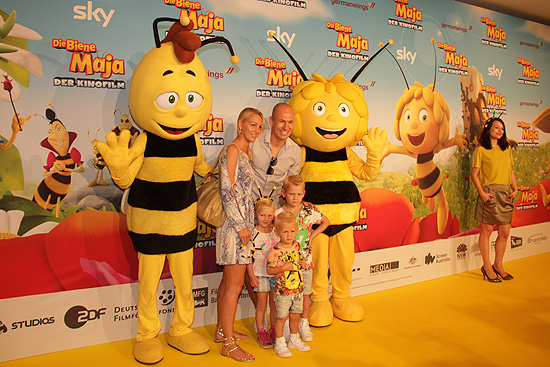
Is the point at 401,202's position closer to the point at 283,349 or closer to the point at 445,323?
the point at 445,323

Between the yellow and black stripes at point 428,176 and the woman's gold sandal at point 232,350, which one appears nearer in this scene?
the woman's gold sandal at point 232,350

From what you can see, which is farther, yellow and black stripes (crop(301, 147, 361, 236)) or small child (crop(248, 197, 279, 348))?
yellow and black stripes (crop(301, 147, 361, 236))

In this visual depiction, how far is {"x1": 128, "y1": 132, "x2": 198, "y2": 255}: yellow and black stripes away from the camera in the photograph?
2.97 meters

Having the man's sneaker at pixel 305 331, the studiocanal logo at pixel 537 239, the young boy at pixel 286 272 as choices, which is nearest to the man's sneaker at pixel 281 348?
the young boy at pixel 286 272

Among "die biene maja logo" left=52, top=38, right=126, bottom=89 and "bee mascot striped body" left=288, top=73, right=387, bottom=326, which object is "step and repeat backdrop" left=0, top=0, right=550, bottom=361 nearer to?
"die biene maja logo" left=52, top=38, right=126, bottom=89

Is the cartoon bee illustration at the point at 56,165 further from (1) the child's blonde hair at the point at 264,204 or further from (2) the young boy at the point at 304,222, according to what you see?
(2) the young boy at the point at 304,222

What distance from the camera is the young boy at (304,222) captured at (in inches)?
125

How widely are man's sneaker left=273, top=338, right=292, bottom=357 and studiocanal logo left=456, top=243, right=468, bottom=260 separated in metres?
2.94

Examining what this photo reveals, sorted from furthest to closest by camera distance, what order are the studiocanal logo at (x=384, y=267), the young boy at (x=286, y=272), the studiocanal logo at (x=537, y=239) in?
1. the studiocanal logo at (x=537, y=239)
2. the studiocanal logo at (x=384, y=267)
3. the young boy at (x=286, y=272)

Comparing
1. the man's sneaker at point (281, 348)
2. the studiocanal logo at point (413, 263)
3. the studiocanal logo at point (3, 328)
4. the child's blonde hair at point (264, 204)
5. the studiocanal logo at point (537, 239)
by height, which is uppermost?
the child's blonde hair at point (264, 204)

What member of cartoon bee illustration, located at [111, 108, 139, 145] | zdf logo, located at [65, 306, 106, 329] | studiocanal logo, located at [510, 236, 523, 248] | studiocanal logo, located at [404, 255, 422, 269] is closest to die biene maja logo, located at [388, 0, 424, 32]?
studiocanal logo, located at [404, 255, 422, 269]

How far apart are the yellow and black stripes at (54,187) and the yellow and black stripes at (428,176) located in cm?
349

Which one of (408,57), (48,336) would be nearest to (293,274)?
(48,336)

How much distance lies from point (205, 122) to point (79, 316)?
172cm
